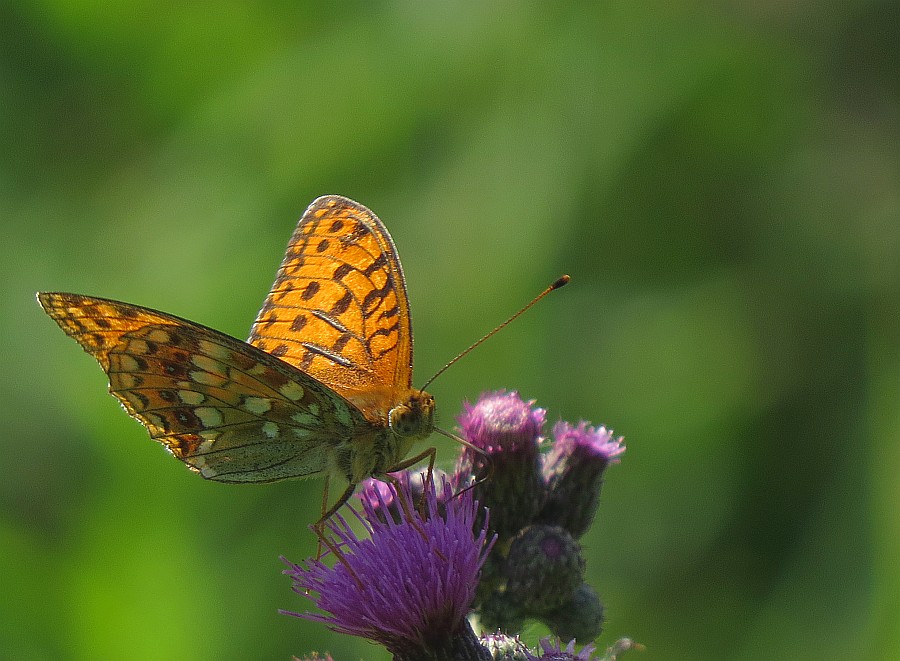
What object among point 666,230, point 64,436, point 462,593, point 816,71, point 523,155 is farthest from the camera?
point 816,71

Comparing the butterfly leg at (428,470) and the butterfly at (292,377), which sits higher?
the butterfly at (292,377)

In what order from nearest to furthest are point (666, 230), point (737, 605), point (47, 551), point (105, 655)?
1. point (105, 655)
2. point (47, 551)
3. point (737, 605)
4. point (666, 230)

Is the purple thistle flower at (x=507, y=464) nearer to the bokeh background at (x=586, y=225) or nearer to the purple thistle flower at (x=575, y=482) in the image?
the purple thistle flower at (x=575, y=482)

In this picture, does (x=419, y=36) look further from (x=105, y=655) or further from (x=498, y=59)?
(x=105, y=655)

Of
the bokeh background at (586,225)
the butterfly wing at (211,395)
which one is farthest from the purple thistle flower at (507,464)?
the bokeh background at (586,225)

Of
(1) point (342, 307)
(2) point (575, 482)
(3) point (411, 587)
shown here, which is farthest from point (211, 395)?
(2) point (575, 482)

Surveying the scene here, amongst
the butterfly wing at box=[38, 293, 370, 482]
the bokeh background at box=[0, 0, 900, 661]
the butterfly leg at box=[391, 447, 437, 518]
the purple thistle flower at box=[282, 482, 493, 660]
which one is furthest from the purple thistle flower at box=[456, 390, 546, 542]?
the bokeh background at box=[0, 0, 900, 661]

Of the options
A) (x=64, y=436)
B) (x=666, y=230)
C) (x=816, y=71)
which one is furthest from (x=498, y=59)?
(x=64, y=436)
